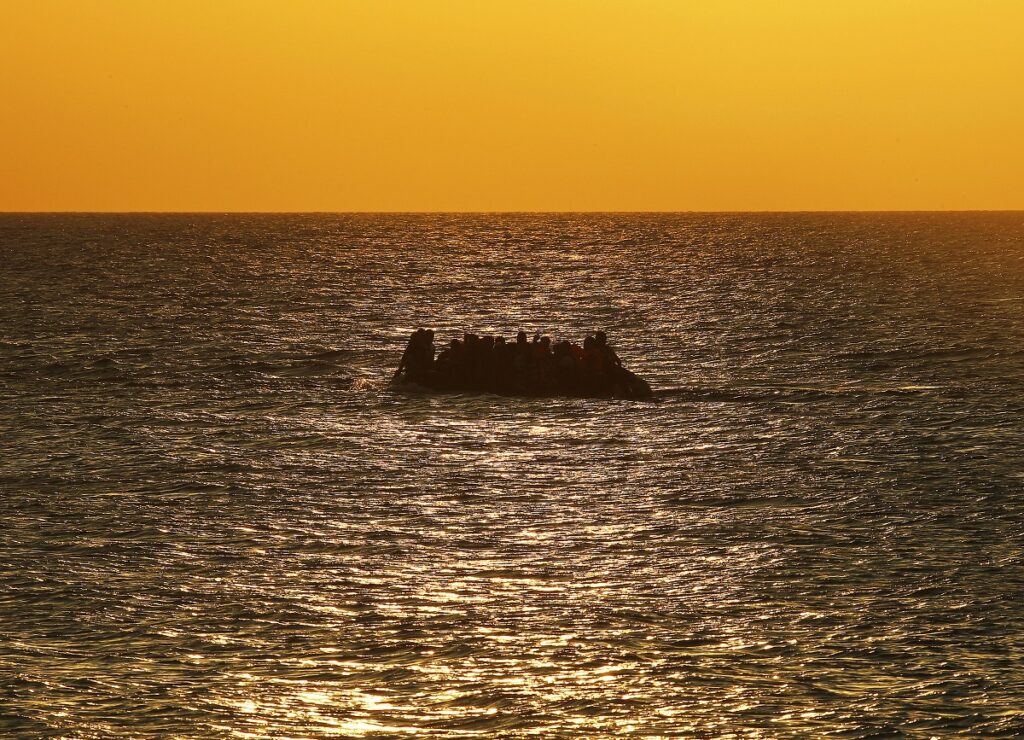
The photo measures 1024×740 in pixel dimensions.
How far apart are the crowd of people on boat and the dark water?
1427mm

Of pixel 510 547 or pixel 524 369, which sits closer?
pixel 510 547

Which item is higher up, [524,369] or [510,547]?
[524,369]

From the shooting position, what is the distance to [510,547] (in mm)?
23625

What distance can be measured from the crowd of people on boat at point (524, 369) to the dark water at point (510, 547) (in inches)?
56.2

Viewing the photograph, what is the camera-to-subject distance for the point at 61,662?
1773 centimetres

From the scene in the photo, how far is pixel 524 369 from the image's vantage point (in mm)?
43500

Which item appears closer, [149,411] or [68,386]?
[149,411]

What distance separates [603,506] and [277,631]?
31.1ft

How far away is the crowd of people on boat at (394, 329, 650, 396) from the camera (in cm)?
4328

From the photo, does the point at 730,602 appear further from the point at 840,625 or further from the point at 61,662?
the point at 61,662

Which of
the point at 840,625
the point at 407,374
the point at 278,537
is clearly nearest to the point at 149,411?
the point at 407,374

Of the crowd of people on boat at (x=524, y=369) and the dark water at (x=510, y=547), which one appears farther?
the crowd of people on boat at (x=524, y=369)

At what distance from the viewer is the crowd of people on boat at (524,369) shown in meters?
43.3

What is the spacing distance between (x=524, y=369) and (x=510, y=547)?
20.1 m
